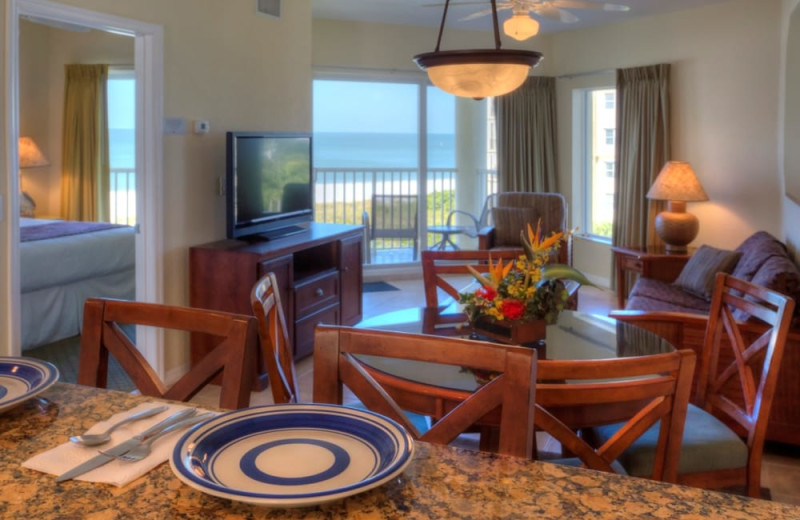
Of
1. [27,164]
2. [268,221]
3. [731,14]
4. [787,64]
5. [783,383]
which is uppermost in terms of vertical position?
[731,14]

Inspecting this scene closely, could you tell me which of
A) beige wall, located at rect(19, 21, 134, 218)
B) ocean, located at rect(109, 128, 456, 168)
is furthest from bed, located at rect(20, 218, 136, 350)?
ocean, located at rect(109, 128, 456, 168)

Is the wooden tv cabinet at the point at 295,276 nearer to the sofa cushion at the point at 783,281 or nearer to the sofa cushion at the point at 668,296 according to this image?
the sofa cushion at the point at 668,296

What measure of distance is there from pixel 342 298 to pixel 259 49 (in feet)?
5.67

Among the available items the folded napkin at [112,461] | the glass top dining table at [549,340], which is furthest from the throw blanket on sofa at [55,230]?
the folded napkin at [112,461]

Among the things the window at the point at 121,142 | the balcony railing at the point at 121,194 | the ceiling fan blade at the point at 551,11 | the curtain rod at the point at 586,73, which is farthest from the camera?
the balcony railing at the point at 121,194

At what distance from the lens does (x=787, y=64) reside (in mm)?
5273

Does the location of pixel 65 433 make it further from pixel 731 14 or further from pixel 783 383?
→ pixel 731 14

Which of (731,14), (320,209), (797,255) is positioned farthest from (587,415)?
(320,209)

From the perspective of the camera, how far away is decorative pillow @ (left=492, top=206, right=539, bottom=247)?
22.6 feet

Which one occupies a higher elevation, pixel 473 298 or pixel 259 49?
pixel 259 49

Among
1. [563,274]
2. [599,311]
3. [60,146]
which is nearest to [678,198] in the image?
[599,311]

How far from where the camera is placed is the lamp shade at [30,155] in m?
6.91

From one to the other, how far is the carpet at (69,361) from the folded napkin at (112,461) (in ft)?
10.6

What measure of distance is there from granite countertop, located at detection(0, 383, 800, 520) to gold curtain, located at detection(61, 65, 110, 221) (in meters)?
6.95
